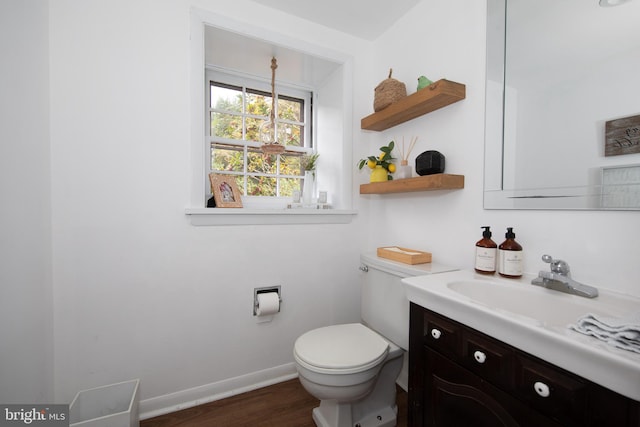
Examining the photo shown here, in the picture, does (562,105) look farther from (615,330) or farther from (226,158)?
(226,158)

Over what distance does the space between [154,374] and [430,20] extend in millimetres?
2471

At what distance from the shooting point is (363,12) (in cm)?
169

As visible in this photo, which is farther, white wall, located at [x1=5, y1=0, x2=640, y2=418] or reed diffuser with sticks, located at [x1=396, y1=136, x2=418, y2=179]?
reed diffuser with sticks, located at [x1=396, y1=136, x2=418, y2=179]

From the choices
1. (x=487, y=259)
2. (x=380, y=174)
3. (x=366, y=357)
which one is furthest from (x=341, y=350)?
(x=380, y=174)

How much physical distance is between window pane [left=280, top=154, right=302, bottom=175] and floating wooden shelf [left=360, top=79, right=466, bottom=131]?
0.57 m

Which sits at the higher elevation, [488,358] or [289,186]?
[289,186]

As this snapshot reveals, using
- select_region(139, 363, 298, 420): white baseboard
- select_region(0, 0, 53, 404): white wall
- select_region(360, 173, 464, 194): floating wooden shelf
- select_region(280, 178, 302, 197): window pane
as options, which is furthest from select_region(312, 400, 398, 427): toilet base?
select_region(280, 178, 302, 197): window pane

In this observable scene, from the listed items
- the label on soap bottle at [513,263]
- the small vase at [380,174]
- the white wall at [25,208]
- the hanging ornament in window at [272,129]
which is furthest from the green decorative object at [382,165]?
the white wall at [25,208]

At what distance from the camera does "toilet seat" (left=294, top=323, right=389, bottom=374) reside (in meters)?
1.12

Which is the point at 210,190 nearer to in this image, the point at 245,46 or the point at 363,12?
the point at 245,46

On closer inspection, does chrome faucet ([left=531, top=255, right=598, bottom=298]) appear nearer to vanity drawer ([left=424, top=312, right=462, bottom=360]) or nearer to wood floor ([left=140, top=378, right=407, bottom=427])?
vanity drawer ([left=424, top=312, right=462, bottom=360])

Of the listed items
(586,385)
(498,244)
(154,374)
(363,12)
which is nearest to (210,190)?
(154,374)

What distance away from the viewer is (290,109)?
2.13 meters

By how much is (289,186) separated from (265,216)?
0.51m
